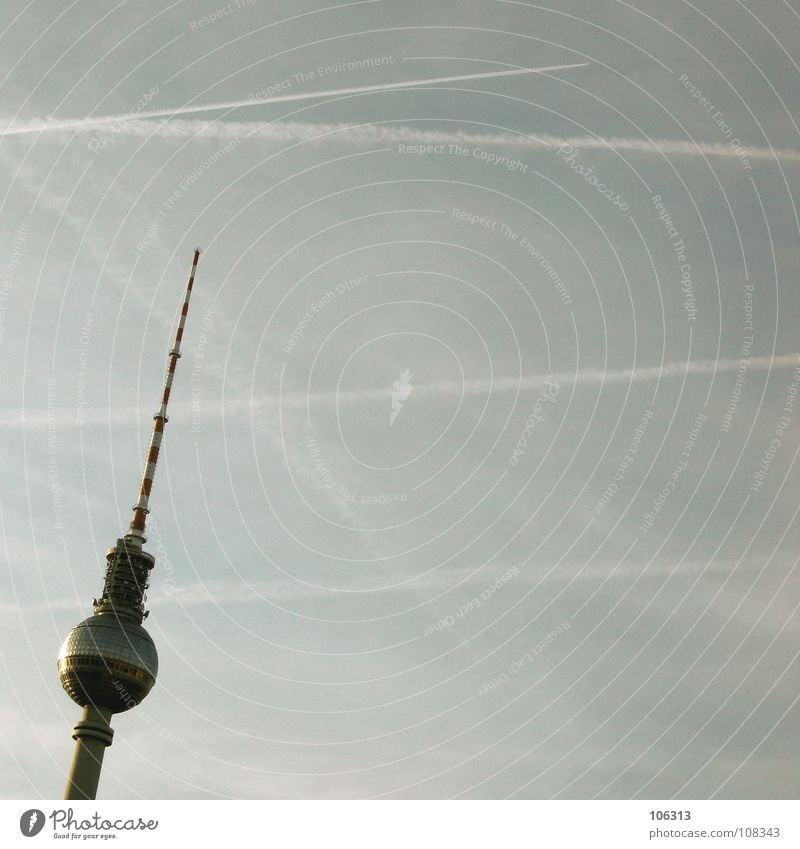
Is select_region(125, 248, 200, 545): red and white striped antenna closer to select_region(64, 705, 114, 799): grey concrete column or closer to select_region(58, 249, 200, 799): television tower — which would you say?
select_region(58, 249, 200, 799): television tower

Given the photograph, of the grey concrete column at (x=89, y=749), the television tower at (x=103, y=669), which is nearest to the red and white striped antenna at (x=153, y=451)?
the television tower at (x=103, y=669)

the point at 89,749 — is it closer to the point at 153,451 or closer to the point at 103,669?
the point at 103,669

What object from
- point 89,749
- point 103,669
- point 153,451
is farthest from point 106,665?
point 153,451

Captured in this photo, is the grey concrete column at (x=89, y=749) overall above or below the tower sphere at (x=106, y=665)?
below

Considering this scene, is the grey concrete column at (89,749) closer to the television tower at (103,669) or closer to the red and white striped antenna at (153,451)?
the television tower at (103,669)

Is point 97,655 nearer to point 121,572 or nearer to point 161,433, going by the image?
point 121,572
